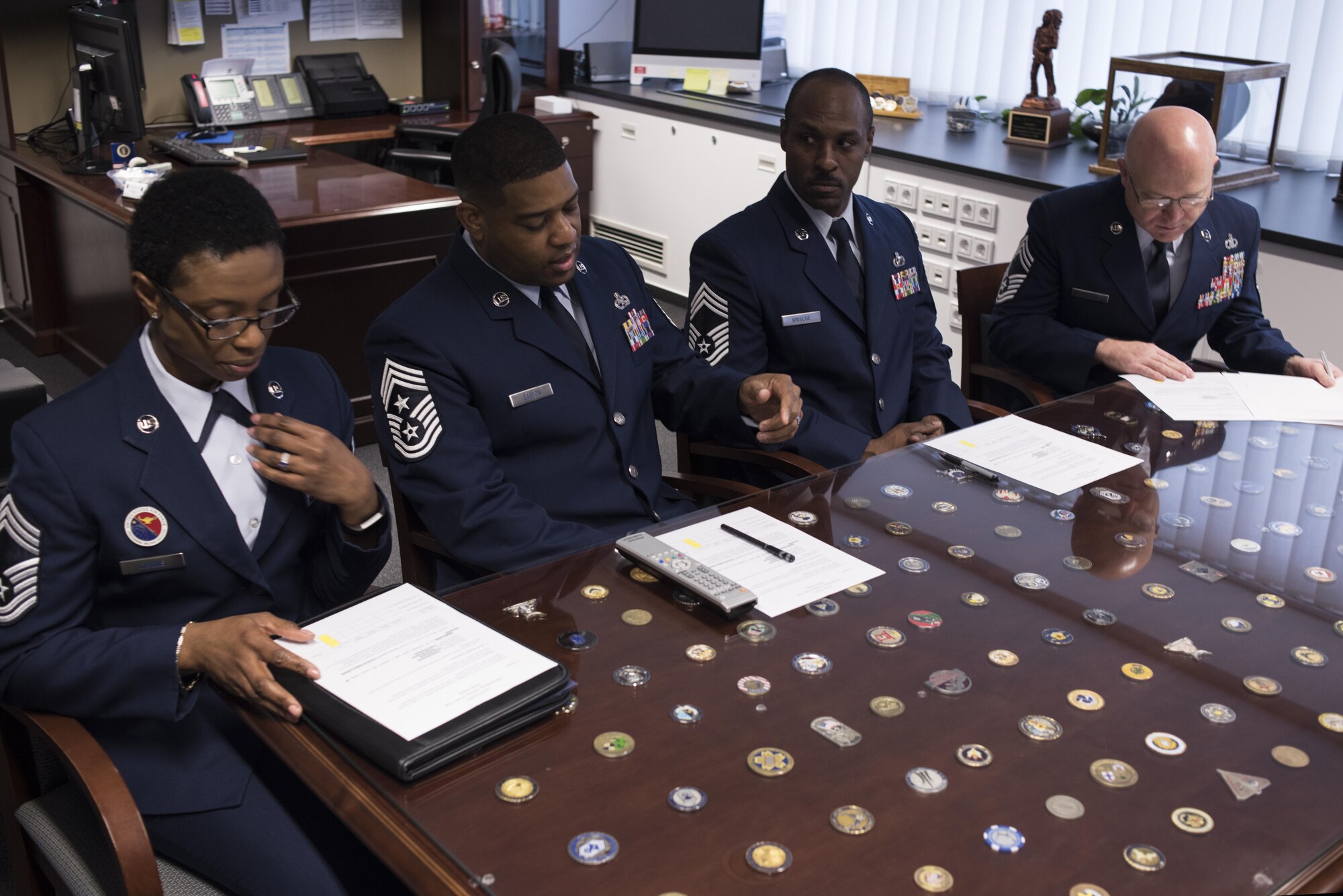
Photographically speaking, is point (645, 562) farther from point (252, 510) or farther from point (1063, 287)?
point (1063, 287)

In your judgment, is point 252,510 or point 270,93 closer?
point 252,510

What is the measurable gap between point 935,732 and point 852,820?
190mm

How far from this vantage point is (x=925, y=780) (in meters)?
1.18

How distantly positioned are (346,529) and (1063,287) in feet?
5.81

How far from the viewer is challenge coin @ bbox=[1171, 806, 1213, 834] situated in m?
1.12

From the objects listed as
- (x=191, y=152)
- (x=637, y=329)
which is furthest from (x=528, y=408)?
(x=191, y=152)

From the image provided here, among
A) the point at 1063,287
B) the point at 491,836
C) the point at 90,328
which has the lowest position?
the point at 90,328

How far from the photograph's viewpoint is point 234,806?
145cm

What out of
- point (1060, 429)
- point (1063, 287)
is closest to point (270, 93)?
point (1063, 287)

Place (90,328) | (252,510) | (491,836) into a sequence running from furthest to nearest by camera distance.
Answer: (90,328), (252,510), (491,836)

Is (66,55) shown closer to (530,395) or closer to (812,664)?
(530,395)

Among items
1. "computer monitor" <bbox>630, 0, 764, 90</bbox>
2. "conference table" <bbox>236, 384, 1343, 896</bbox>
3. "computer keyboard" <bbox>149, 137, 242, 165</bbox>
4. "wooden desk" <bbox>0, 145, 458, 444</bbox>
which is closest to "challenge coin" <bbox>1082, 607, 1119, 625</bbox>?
"conference table" <bbox>236, 384, 1343, 896</bbox>

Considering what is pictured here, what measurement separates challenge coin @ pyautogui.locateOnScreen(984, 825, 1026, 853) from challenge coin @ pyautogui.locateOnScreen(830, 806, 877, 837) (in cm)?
11

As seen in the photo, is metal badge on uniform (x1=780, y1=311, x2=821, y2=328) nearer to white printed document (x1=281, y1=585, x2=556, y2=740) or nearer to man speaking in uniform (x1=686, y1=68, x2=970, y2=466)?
man speaking in uniform (x1=686, y1=68, x2=970, y2=466)
